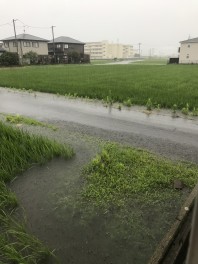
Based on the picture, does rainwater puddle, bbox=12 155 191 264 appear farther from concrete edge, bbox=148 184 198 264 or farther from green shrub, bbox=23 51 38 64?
green shrub, bbox=23 51 38 64

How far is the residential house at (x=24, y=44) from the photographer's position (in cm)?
4919

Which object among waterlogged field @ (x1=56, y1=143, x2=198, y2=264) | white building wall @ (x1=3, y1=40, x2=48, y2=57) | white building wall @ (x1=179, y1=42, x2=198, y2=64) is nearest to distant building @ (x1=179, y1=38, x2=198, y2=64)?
white building wall @ (x1=179, y1=42, x2=198, y2=64)

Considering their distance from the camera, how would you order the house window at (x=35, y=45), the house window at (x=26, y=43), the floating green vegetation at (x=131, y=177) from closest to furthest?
the floating green vegetation at (x=131, y=177)
the house window at (x=26, y=43)
the house window at (x=35, y=45)

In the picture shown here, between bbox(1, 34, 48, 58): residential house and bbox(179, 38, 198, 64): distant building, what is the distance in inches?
1196

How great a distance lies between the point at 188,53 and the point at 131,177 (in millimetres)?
54302

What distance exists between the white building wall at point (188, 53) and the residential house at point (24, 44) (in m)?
30.3

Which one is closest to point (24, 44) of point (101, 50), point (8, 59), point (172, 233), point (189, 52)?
point (8, 59)

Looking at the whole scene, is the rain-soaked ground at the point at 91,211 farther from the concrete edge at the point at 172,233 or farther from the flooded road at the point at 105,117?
the concrete edge at the point at 172,233

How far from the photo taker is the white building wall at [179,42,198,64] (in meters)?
51.0

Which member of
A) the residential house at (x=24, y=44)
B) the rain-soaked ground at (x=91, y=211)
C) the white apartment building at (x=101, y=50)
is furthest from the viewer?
the white apartment building at (x=101, y=50)

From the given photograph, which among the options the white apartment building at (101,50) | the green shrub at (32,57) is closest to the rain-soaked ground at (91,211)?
the green shrub at (32,57)

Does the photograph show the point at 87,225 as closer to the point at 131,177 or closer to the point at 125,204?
the point at 125,204

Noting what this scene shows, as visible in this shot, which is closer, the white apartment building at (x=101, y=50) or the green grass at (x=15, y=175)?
the green grass at (x=15, y=175)


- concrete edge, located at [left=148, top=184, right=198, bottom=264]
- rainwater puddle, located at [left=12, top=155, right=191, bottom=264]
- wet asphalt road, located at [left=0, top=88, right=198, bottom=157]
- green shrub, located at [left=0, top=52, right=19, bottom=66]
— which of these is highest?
green shrub, located at [left=0, top=52, right=19, bottom=66]
